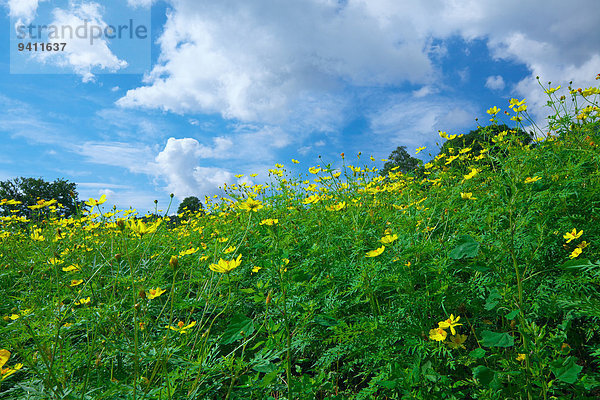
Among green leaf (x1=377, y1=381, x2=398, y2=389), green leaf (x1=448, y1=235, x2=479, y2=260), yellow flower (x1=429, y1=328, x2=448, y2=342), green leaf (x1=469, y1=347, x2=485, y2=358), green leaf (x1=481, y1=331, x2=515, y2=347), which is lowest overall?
green leaf (x1=377, y1=381, x2=398, y2=389)

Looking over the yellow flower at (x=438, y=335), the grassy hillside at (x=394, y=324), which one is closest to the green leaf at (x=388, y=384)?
the grassy hillside at (x=394, y=324)

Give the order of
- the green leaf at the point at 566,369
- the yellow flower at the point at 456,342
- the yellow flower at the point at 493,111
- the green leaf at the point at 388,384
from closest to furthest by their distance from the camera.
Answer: the green leaf at the point at 566,369 < the green leaf at the point at 388,384 < the yellow flower at the point at 456,342 < the yellow flower at the point at 493,111

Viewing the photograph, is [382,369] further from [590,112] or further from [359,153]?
[590,112]

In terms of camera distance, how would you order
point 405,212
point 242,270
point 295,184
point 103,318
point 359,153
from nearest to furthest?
→ point 103,318
point 242,270
point 405,212
point 359,153
point 295,184

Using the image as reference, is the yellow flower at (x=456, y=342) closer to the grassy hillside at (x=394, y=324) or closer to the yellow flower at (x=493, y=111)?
the grassy hillside at (x=394, y=324)

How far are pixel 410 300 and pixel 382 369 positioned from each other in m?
0.31

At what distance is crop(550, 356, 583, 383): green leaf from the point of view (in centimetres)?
96

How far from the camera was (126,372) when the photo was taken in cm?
152

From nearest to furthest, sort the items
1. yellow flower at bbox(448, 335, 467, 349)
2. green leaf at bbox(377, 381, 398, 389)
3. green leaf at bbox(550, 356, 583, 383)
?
green leaf at bbox(550, 356, 583, 383) → green leaf at bbox(377, 381, 398, 389) → yellow flower at bbox(448, 335, 467, 349)

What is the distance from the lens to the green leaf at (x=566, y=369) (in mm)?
961

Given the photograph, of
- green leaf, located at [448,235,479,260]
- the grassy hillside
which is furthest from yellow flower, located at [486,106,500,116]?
green leaf, located at [448,235,479,260]

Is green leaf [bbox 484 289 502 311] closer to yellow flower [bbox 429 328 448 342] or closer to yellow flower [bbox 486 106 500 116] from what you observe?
yellow flower [bbox 429 328 448 342]

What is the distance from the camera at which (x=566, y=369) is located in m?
1.00

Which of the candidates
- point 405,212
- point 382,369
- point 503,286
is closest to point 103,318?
point 382,369
